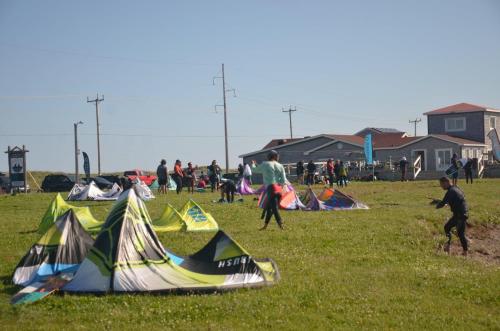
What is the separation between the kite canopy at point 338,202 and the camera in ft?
77.7

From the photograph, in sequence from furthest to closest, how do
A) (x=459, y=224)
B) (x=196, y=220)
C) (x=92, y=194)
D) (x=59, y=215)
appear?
(x=92, y=194) < (x=59, y=215) < (x=196, y=220) < (x=459, y=224)

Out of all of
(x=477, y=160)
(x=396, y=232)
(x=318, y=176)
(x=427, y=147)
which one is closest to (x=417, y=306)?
(x=396, y=232)

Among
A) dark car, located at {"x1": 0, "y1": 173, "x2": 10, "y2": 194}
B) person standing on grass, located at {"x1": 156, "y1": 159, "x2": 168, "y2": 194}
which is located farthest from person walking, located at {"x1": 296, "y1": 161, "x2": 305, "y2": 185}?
dark car, located at {"x1": 0, "y1": 173, "x2": 10, "y2": 194}

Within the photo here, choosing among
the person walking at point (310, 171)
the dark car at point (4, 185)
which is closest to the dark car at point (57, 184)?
the dark car at point (4, 185)

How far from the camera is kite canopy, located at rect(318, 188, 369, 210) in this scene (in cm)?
2369

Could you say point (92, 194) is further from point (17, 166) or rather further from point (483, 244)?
point (483, 244)

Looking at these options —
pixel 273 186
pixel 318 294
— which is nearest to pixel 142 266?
pixel 318 294

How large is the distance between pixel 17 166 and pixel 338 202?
2739 centimetres

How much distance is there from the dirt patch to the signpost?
1216 inches

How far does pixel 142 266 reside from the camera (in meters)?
9.80

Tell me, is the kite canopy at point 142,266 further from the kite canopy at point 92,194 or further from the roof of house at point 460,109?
the roof of house at point 460,109

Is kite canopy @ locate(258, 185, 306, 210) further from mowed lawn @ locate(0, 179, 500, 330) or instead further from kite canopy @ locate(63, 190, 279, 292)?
kite canopy @ locate(63, 190, 279, 292)

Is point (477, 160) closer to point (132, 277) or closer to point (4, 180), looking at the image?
point (4, 180)

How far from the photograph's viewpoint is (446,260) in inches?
566
